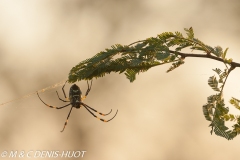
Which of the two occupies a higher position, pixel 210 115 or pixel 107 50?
pixel 107 50

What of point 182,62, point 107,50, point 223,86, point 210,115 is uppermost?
point 107,50

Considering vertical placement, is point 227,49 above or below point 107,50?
below

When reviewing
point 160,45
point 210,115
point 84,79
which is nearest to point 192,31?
point 160,45

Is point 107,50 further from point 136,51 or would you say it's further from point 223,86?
point 223,86

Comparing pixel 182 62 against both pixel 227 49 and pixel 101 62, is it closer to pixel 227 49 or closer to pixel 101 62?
pixel 227 49

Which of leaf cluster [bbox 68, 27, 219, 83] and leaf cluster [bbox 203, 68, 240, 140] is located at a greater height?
leaf cluster [bbox 68, 27, 219, 83]

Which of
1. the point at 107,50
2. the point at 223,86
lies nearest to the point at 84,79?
the point at 107,50

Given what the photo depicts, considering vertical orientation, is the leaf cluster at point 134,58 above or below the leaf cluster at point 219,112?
above

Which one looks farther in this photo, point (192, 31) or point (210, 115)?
point (192, 31)

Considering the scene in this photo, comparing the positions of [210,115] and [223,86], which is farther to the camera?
[223,86]
